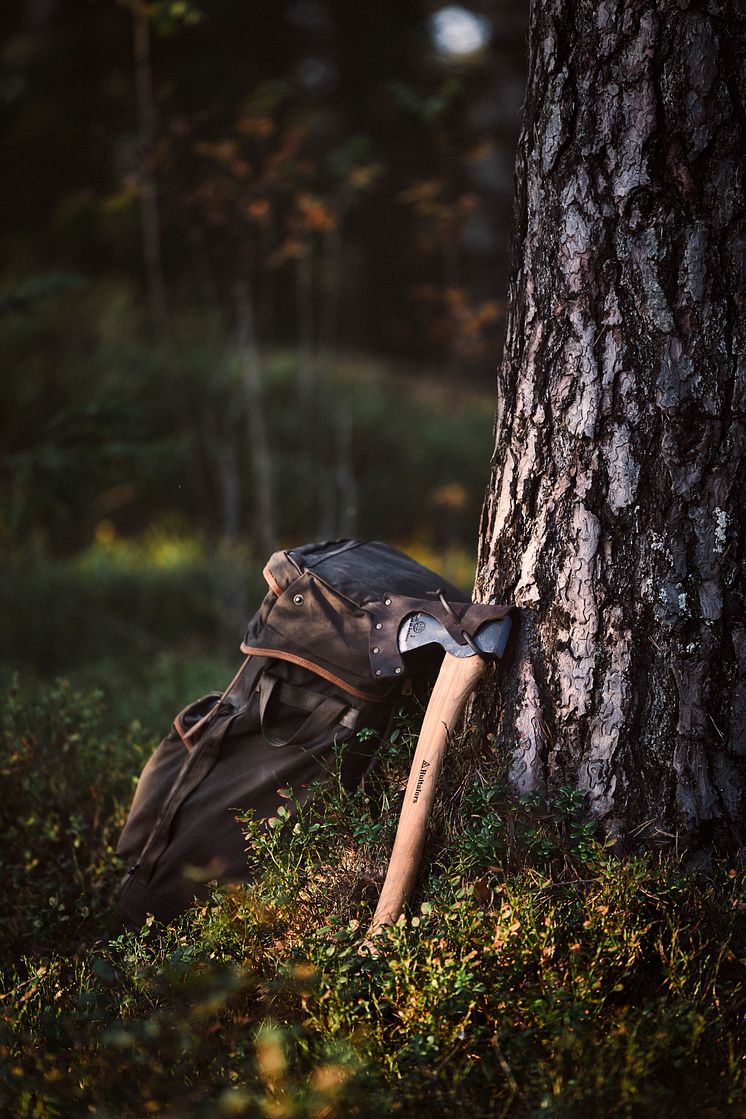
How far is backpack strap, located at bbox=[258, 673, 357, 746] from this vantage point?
249 centimetres

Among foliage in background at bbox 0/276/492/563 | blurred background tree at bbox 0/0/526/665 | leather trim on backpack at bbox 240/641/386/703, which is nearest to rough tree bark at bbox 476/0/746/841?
leather trim on backpack at bbox 240/641/386/703

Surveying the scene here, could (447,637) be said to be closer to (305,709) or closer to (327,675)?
(327,675)

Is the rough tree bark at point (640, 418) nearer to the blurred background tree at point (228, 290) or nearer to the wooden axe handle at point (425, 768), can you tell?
the wooden axe handle at point (425, 768)

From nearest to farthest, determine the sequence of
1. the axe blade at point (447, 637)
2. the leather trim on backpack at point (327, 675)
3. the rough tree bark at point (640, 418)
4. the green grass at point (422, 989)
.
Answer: the green grass at point (422, 989) → the rough tree bark at point (640, 418) → the axe blade at point (447, 637) → the leather trim on backpack at point (327, 675)

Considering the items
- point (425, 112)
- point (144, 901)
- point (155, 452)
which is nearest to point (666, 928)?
point (144, 901)

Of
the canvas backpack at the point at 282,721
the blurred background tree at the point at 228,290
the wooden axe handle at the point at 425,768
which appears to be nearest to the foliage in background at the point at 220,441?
the blurred background tree at the point at 228,290

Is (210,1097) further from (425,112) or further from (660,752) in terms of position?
(425,112)

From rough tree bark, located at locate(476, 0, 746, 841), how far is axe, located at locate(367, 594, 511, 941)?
15cm

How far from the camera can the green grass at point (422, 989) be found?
1769 mm

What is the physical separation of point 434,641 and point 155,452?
3.35 m

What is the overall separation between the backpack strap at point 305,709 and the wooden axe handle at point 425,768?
0.25 metres

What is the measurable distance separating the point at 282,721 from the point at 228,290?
7.60 m

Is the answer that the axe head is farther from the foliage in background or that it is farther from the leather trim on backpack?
the foliage in background

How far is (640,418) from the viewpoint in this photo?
2.21m
